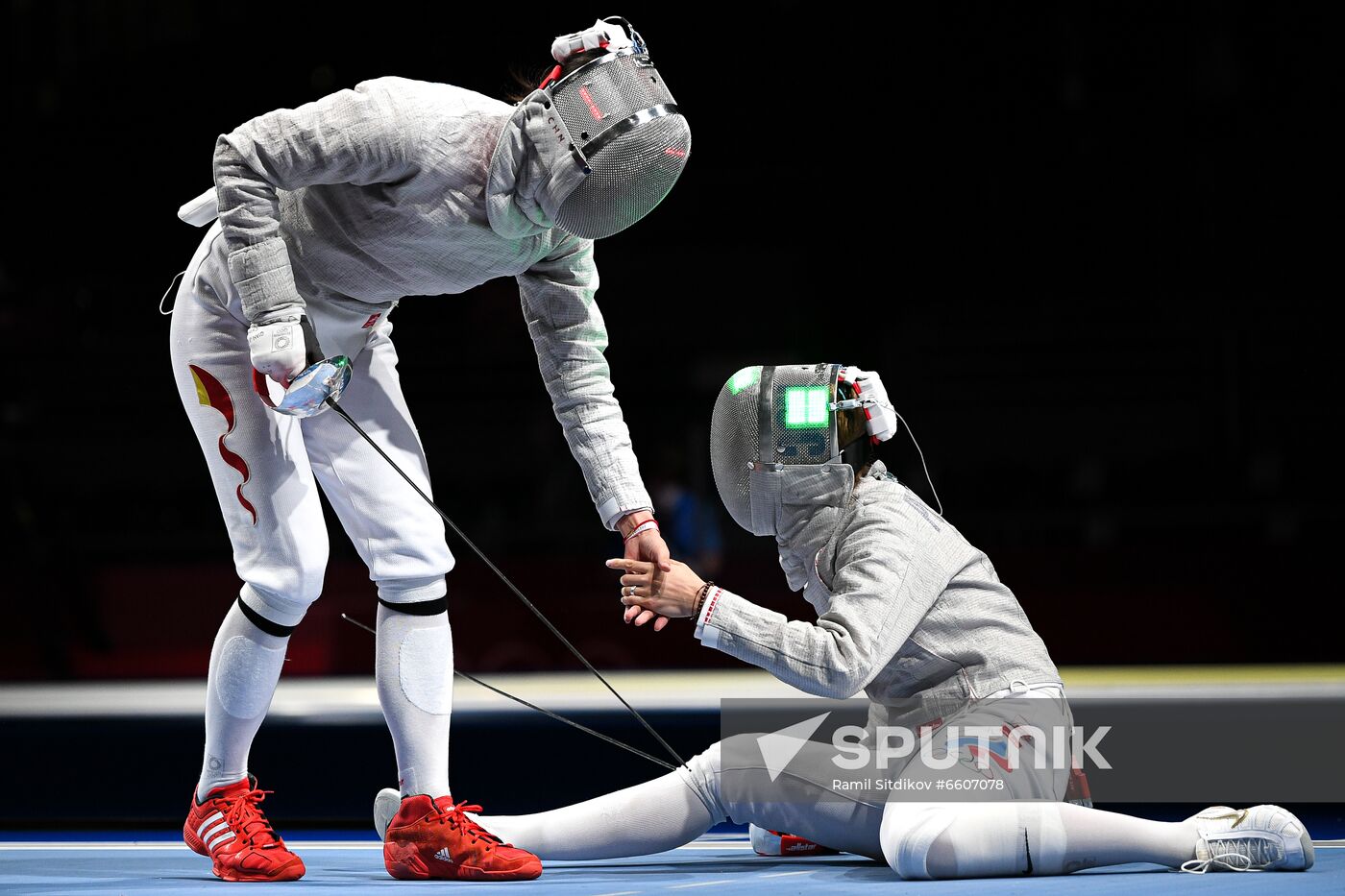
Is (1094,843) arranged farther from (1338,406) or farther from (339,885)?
(1338,406)

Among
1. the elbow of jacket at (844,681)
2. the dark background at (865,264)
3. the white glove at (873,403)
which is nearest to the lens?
the elbow of jacket at (844,681)

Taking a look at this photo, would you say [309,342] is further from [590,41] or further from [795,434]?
[795,434]

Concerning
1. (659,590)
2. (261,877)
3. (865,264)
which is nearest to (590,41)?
(659,590)

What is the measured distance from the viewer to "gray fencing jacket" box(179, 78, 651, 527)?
1.67m

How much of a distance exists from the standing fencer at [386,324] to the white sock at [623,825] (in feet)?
0.20

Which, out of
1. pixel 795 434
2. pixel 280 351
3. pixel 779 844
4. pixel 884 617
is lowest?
pixel 779 844

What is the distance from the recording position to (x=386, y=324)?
196 cm

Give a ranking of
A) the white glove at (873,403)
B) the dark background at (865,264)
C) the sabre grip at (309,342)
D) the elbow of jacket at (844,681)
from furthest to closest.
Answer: the dark background at (865,264)
the white glove at (873,403)
the sabre grip at (309,342)
the elbow of jacket at (844,681)

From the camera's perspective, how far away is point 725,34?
6.50 m

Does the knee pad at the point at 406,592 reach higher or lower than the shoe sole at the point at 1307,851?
higher

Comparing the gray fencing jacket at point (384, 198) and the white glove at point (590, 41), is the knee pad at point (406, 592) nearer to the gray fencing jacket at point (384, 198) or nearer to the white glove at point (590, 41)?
the gray fencing jacket at point (384, 198)

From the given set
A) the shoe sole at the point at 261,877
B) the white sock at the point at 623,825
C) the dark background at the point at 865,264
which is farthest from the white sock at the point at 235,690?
the dark background at the point at 865,264

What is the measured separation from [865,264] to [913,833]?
5275mm

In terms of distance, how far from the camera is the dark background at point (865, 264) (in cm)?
614
